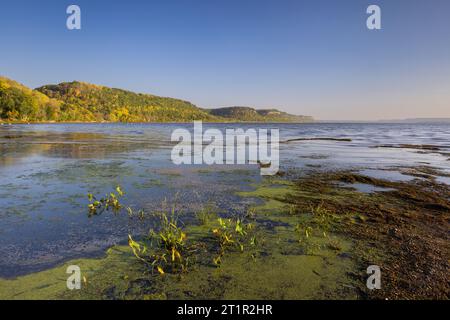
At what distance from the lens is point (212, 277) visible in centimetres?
447

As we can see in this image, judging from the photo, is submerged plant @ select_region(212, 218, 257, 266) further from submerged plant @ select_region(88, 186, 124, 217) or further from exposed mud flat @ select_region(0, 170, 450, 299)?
submerged plant @ select_region(88, 186, 124, 217)

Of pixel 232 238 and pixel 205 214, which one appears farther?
pixel 205 214

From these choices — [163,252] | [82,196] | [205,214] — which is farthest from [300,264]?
[82,196]

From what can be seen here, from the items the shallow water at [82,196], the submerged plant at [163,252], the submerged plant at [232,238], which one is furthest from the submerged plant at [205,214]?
the submerged plant at [163,252]

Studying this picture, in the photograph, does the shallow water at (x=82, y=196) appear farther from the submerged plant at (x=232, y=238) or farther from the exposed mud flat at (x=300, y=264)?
the submerged plant at (x=232, y=238)

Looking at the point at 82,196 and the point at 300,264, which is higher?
the point at 82,196

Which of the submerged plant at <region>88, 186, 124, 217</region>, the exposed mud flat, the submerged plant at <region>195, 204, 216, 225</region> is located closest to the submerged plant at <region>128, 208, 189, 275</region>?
the exposed mud flat

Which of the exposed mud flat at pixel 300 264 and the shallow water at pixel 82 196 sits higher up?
the shallow water at pixel 82 196

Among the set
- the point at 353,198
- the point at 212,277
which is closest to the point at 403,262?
the point at 212,277

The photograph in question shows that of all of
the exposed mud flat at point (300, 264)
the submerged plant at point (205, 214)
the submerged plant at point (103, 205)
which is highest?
the submerged plant at point (103, 205)

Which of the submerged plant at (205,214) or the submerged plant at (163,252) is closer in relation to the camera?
the submerged plant at (163,252)

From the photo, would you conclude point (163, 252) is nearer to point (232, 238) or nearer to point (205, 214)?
point (232, 238)
